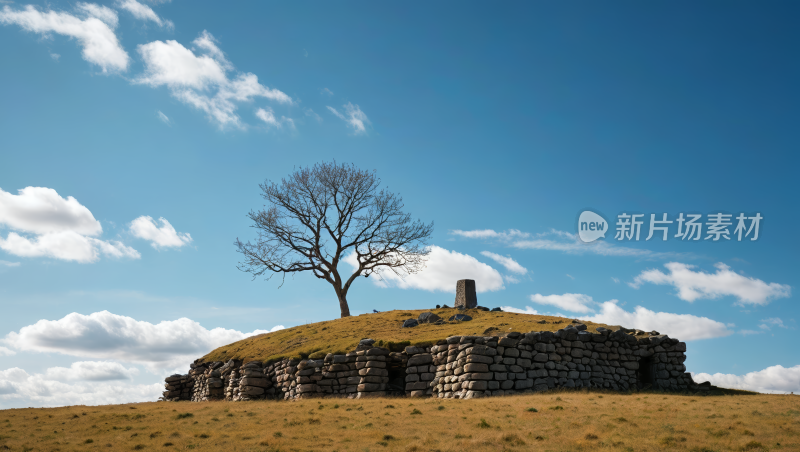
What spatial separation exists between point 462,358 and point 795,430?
1122 cm

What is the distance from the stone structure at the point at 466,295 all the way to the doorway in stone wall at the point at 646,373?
10468mm

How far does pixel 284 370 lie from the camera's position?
26.6 metres

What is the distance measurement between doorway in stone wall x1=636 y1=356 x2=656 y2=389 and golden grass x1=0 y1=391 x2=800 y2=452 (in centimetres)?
373

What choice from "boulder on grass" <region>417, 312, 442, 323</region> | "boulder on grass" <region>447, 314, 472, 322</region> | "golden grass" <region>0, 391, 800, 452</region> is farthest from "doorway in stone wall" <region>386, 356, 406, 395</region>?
"boulder on grass" <region>447, 314, 472, 322</region>

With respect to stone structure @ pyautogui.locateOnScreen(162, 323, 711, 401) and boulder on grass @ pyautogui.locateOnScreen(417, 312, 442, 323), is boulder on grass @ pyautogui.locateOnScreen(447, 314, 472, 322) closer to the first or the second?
boulder on grass @ pyautogui.locateOnScreen(417, 312, 442, 323)

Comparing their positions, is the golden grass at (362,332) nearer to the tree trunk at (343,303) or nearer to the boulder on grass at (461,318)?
the boulder on grass at (461,318)

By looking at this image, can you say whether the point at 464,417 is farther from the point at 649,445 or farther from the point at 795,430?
the point at 795,430

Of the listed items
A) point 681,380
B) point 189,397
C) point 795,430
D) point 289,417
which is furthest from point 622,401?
point 189,397

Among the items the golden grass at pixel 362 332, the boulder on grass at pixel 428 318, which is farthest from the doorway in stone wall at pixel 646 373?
the boulder on grass at pixel 428 318

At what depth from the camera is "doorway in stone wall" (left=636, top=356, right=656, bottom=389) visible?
24561 mm

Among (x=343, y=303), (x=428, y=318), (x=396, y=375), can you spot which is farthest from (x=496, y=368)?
(x=343, y=303)

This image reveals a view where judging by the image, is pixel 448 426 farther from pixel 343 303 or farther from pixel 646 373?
pixel 343 303

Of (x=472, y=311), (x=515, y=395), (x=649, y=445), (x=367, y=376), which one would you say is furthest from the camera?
(x=472, y=311)

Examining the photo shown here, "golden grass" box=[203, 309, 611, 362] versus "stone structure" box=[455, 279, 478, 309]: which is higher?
"stone structure" box=[455, 279, 478, 309]
